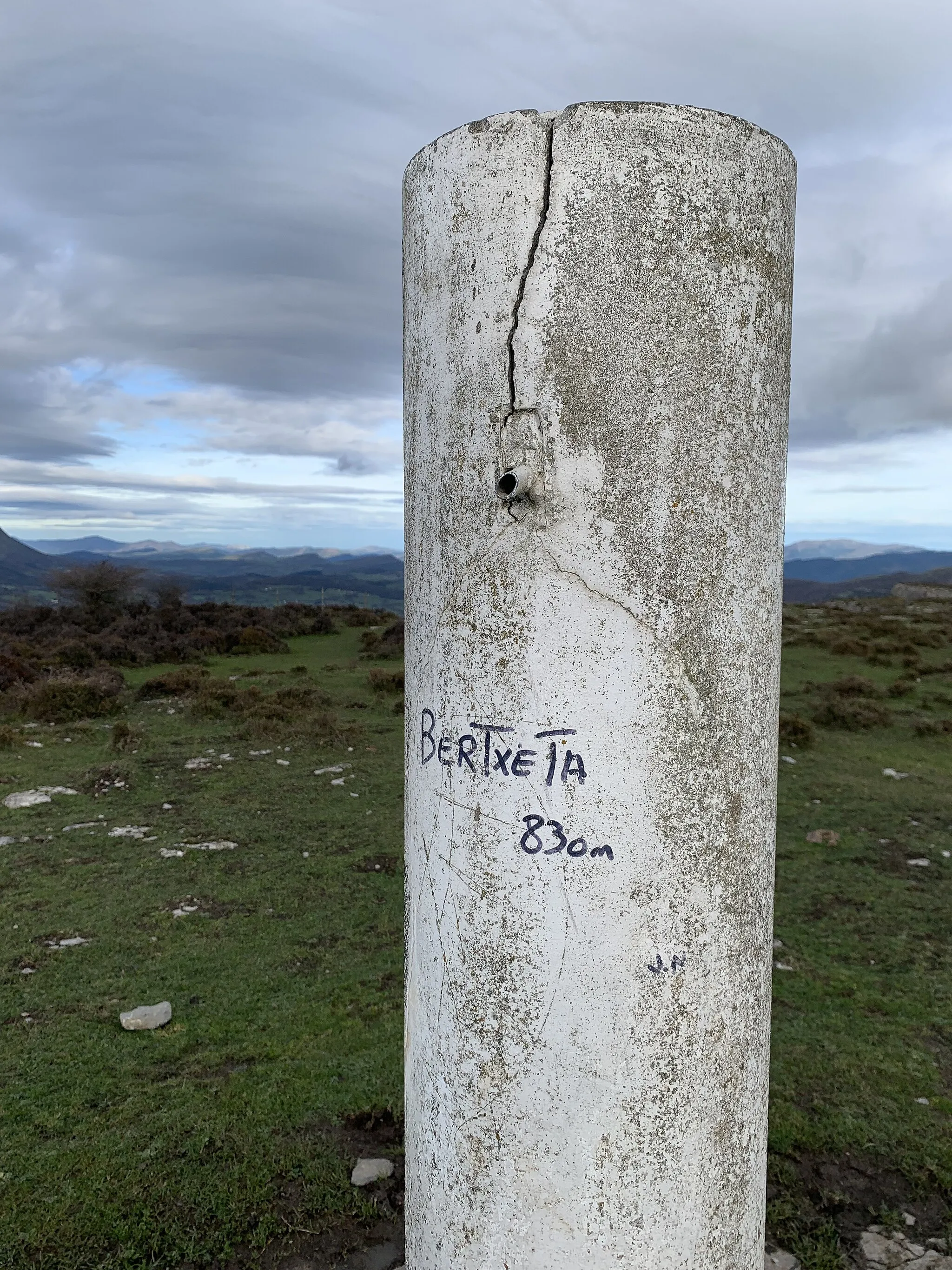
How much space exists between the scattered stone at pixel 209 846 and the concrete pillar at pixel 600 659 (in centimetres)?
527

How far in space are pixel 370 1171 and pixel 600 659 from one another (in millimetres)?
2641

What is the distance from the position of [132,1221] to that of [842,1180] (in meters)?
2.62

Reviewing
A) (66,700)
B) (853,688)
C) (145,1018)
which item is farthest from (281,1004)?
(853,688)

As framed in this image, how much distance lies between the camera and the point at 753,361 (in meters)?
1.90

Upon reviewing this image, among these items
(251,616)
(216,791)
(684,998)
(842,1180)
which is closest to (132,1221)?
(684,998)

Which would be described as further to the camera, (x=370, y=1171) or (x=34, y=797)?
(x=34, y=797)

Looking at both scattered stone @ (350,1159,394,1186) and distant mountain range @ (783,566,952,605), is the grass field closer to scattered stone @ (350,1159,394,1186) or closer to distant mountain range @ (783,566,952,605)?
scattered stone @ (350,1159,394,1186)

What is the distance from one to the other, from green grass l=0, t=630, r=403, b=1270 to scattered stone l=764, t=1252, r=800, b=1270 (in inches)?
56.3

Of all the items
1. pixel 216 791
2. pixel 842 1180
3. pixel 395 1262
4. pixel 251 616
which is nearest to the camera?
pixel 395 1262

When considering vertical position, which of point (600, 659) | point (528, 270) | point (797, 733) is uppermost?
point (528, 270)

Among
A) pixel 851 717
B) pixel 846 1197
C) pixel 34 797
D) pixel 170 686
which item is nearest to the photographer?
pixel 846 1197

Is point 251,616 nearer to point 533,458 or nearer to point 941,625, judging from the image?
point 941,625

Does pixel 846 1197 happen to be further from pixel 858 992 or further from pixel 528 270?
pixel 528 270

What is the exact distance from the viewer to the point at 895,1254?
3.07 m
